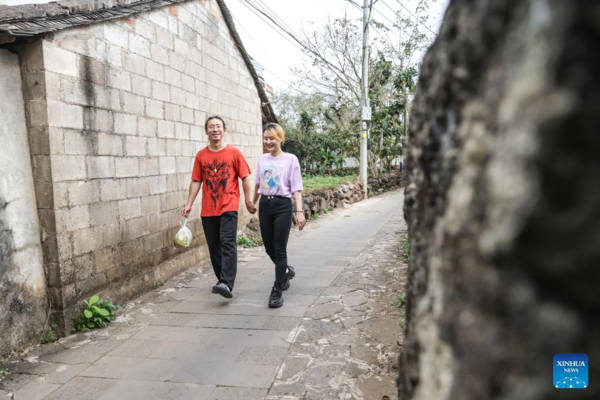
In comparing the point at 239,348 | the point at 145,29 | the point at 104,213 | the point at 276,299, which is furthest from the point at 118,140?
the point at 239,348

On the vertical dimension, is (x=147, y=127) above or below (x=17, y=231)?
above

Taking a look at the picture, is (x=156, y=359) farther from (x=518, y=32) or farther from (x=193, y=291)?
(x=518, y=32)

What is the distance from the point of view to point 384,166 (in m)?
21.7

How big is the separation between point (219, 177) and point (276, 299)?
52.3 inches

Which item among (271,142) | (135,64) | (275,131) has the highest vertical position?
(135,64)

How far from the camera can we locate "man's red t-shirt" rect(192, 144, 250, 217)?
434cm

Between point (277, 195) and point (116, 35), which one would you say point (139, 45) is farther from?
point (277, 195)

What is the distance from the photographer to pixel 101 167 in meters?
4.06

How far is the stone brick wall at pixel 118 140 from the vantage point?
346cm

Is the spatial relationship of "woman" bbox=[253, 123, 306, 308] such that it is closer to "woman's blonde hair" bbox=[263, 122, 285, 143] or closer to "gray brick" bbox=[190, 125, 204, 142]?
"woman's blonde hair" bbox=[263, 122, 285, 143]

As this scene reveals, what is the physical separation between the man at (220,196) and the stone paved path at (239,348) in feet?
1.50

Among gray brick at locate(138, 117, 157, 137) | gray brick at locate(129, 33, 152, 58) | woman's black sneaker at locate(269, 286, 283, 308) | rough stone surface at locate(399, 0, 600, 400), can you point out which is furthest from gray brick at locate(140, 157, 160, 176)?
rough stone surface at locate(399, 0, 600, 400)

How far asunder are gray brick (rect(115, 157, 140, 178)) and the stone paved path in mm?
1297

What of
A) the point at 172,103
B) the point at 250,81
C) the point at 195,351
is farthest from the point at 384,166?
the point at 195,351
